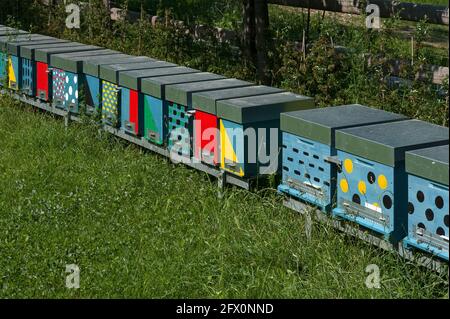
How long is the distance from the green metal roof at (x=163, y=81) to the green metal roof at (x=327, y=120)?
169 centimetres

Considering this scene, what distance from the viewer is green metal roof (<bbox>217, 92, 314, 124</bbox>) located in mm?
7527

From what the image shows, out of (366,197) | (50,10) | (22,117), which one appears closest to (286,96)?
(366,197)

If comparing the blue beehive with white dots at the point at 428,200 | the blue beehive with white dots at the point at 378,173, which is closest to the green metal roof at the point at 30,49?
the blue beehive with white dots at the point at 378,173

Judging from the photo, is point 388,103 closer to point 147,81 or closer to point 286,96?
point 286,96

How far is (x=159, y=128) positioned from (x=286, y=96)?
128 cm

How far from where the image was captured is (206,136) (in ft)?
26.5

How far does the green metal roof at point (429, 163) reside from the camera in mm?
5711

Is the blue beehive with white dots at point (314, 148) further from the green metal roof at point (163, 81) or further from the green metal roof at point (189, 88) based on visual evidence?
the green metal roof at point (163, 81)

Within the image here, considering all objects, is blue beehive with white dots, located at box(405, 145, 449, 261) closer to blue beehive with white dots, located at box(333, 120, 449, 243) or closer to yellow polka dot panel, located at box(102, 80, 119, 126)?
blue beehive with white dots, located at box(333, 120, 449, 243)

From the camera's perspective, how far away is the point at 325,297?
5.77 metres

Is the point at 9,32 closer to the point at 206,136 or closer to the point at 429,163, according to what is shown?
the point at 206,136

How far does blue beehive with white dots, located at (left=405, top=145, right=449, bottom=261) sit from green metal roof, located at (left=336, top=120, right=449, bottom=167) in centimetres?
15

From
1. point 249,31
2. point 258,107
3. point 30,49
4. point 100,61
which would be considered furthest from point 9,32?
point 258,107

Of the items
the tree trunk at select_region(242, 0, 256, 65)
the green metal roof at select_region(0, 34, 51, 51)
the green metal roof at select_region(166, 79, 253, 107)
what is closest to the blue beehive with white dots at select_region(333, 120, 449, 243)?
the green metal roof at select_region(166, 79, 253, 107)
